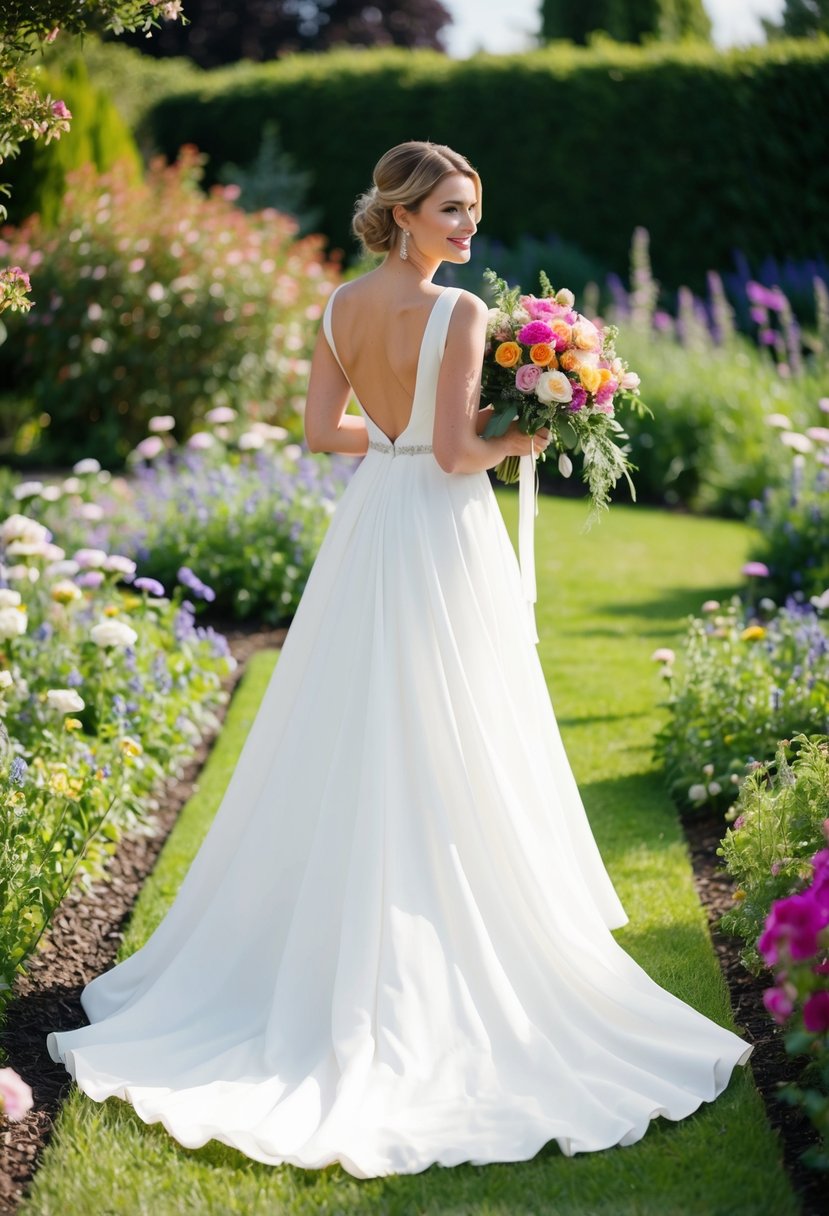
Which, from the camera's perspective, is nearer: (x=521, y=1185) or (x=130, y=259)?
(x=521, y=1185)

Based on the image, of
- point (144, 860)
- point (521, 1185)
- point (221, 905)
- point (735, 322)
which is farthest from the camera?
point (735, 322)

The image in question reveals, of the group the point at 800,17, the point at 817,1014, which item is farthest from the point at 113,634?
the point at 800,17

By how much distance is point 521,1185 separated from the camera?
2.91m

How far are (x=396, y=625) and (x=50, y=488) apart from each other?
3.56 m

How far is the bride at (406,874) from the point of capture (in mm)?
3141

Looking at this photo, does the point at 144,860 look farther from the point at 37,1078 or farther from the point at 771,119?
the point at 771,119

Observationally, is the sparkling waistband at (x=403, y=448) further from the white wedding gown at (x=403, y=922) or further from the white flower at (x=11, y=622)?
the white flower at (x=11, y=622)

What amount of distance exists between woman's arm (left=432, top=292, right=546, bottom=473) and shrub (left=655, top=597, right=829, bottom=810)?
1.88 meters

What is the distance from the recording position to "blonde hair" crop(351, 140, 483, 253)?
3465 mm

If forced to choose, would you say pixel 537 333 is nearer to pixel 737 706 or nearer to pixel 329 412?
pixel 329 412

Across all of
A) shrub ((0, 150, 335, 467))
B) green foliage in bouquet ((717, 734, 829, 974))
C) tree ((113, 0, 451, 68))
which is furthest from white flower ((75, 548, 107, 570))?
tree ((113, 0, 451, 68))

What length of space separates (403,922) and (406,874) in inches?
4.8

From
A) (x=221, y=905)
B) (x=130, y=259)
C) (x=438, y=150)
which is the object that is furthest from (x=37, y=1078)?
(x=130, y=259)

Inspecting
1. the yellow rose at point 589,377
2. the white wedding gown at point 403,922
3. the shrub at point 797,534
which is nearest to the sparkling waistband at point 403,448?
the white wedding gown at point 403,922
